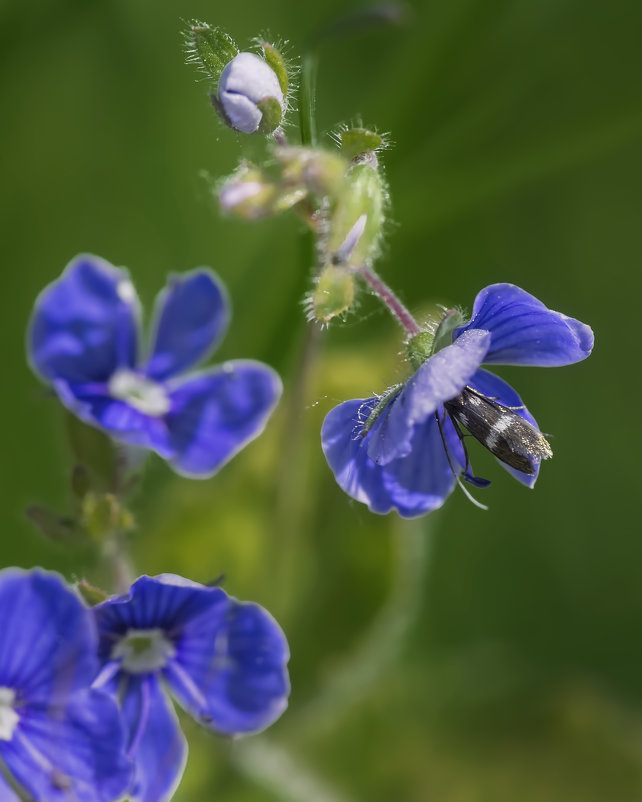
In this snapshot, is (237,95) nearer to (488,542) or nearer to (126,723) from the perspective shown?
(126,723)

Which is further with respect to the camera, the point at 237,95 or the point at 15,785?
the point at 15,785

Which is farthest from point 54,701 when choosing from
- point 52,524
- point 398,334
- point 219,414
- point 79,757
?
point 398,334

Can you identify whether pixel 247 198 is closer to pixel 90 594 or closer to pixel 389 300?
pixel 389 300

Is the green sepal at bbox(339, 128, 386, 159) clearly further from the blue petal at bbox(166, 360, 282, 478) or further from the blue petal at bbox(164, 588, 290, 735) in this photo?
the blue petal at bbox(164, 588, 290, 735)

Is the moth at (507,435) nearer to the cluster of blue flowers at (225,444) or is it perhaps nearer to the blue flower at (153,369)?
the cluster of blue flowers at (225,444)

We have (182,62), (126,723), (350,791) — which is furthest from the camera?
(182,62)

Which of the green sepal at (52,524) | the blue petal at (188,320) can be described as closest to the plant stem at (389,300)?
the blue petal at (188,320)

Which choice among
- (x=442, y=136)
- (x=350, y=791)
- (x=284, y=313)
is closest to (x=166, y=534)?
(x=284, y=313)
